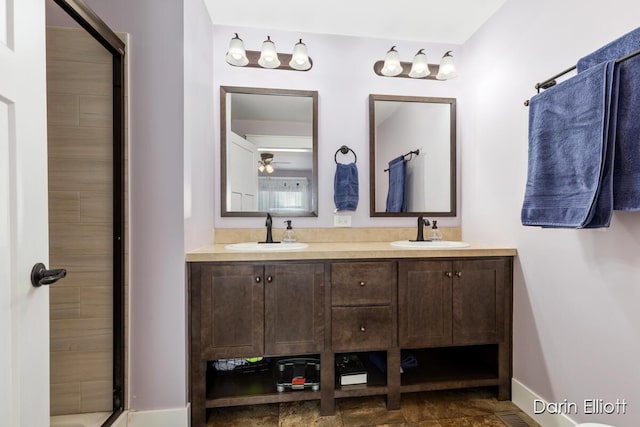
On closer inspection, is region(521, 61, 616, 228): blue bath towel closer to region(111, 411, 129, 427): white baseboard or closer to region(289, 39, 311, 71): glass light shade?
region(289, 39, 311, 71): glass light shade

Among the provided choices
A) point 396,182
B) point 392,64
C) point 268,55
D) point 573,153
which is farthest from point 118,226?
point 573,153

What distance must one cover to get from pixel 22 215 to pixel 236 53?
147 cm

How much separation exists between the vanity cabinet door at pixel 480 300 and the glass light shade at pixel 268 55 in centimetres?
162

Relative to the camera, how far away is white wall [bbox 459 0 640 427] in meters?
1.17

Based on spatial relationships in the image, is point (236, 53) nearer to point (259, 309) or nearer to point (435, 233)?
point (259, 309)

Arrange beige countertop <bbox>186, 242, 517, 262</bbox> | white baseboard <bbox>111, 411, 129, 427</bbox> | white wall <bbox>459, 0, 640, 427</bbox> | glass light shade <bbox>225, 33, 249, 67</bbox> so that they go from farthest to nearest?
glass light shade <bbox>225, 33, 249, 67</bbox>
beige countertop <bbox>186, 242, 517, 262</bbox>
white baseboard <bbox>111, 411, 129, 427</bbox>
white wall <bbox>459, 0, 640, 427</bbox>

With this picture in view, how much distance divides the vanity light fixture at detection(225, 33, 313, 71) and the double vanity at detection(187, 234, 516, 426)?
119cm

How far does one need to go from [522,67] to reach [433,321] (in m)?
1.46

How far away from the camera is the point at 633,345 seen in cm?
113

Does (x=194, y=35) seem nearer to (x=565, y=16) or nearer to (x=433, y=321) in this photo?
(x=565, y=16)

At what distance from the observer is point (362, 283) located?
158 centimetres

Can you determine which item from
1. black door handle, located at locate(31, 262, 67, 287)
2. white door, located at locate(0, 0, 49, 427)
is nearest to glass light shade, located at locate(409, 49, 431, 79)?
white door, located at locate(0, 0, 49, 427)

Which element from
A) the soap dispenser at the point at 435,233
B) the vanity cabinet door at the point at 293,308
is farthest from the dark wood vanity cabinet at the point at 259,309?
the soap dispenser at the point at 435,233

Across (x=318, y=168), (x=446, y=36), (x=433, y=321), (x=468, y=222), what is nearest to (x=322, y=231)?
(x=318, y=168)
